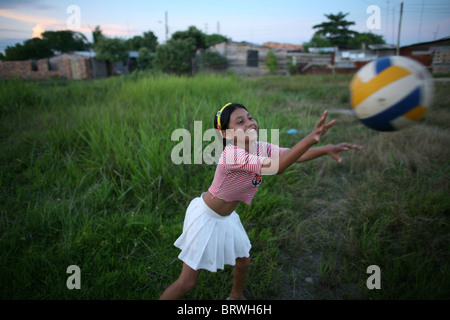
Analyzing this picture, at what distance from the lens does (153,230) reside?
8.18 feet

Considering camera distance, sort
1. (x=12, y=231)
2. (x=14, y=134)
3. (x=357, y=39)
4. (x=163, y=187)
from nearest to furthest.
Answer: (x=12, y=231), (x=163, y=187), (x=14, y=134), (x=357, y=39)

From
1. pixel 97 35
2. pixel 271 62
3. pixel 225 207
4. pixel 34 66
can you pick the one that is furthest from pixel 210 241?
pixel 97 35

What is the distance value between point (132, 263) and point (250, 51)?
22521 mm

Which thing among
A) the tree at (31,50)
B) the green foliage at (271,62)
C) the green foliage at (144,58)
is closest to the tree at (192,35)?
the green foliage at (144,58)

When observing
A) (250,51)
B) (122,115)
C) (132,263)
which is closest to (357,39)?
(250,51)

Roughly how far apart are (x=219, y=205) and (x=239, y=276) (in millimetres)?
586

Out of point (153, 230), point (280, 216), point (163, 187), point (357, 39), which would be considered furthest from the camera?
point (357, 39)

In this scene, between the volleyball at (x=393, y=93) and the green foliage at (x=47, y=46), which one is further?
the green foliage at (x=47, y=46)

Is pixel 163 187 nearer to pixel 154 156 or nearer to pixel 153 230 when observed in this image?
pixel 154 156

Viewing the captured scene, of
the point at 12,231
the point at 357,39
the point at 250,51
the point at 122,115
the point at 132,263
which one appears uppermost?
the point at 357,39

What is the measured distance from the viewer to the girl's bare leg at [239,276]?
179 cm

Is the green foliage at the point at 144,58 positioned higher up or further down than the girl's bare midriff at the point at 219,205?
higher up

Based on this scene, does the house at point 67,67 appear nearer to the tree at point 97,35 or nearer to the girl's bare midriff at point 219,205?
the tree at point 97,35

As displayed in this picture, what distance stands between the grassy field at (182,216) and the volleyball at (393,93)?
1.23 metres
